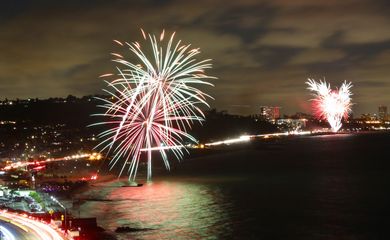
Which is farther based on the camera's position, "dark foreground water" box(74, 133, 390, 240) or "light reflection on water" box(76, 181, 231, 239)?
"dark foreground water" box(74, 133, 390, 240)

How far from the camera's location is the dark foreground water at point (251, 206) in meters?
33.4

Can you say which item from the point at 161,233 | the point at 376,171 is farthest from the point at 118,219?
the point at 376,171

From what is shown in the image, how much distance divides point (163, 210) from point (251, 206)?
7.09 meters

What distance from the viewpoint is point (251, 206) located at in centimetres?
4341

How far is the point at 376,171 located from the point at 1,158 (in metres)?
53.2

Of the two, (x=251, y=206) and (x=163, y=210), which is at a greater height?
(x=163, y=210)

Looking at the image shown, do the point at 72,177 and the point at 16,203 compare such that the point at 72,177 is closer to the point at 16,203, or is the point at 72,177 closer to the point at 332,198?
the point at 16,203

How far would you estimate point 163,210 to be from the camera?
41.0m

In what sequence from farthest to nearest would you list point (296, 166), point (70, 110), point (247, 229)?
point (70, 110), point (296, 166), point (247, 229)

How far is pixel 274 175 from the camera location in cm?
6794

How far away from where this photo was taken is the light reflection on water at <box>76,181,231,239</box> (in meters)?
33.0

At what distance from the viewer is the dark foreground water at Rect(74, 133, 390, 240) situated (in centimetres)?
3341

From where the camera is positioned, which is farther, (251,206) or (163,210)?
(251,206)

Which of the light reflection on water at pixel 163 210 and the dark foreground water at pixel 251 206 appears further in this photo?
the dark foreground water at pixel 251 206
